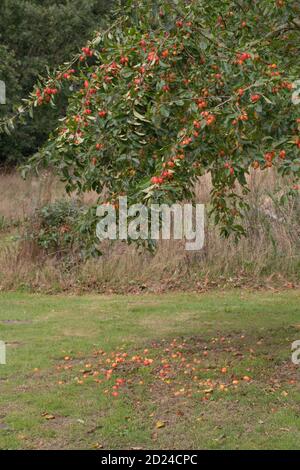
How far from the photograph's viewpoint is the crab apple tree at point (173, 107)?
5.20 m

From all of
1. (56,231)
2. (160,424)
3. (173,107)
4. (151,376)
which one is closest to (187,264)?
(56,231)

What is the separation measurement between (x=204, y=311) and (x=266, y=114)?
4.66 m

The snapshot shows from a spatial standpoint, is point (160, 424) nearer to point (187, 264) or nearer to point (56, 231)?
point (187, 264)

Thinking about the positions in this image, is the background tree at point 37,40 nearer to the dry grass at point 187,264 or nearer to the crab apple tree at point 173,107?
the dry grass at point 187,264

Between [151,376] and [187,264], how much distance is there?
5375 mm

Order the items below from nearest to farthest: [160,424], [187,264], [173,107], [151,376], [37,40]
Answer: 1. [160,424]
2. [173,107]
3. [151,376]
4. [187,264]
5. [37,40]

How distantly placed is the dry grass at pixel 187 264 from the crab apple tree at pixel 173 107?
5.46 metres

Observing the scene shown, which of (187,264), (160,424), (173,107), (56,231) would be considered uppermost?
(173,107)

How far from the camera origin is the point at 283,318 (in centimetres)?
920

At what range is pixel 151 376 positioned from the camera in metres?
6.73

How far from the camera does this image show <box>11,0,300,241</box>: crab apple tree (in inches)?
205

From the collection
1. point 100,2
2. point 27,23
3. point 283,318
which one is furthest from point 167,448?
point 100,2

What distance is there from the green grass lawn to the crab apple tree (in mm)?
1680

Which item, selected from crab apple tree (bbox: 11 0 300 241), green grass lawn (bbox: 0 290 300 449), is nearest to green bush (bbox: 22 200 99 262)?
green grass lawn (bbox: 0 290 300 449)
